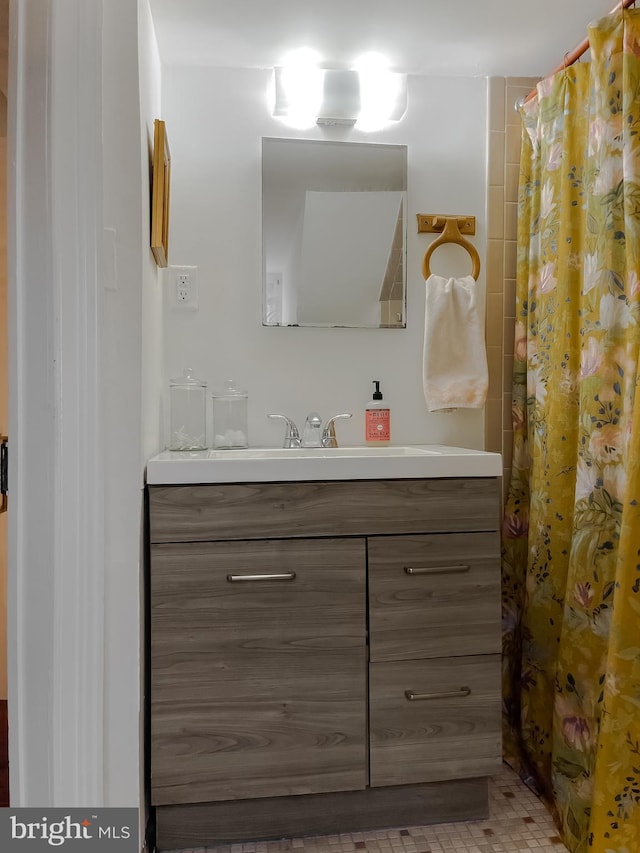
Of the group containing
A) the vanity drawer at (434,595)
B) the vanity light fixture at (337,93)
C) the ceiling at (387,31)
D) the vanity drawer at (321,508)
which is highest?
the ceiling at (387,31)

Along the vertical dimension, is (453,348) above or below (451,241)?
below

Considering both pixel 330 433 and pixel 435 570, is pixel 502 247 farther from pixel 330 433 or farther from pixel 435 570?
pixel 435 570

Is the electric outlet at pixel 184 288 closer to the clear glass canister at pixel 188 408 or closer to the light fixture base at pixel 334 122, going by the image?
the clear glass canister at pixel 188 408

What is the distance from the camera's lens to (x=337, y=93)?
1.98 meters

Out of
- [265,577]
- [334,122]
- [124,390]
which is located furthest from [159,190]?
[265,577]

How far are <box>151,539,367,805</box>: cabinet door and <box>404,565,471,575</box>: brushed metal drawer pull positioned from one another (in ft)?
0.40

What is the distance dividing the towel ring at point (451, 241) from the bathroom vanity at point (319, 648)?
737 mm

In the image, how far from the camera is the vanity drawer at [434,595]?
1.54 metres

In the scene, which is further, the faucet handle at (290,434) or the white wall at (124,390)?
the faucet handle at (290,434)

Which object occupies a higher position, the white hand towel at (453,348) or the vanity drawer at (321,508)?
the white hand towel at (453,348)

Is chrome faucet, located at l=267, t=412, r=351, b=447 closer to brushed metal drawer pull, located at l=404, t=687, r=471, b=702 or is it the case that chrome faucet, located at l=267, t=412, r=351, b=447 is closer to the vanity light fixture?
brushed metal drawer pull, located at l=404, t=687, r=471, b=702

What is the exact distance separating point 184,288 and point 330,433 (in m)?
0.64

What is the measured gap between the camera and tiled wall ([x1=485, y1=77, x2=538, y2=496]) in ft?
6.81

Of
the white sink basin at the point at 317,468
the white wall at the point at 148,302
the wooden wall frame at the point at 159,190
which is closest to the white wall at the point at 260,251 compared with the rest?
the white wall at the point at 148,302
